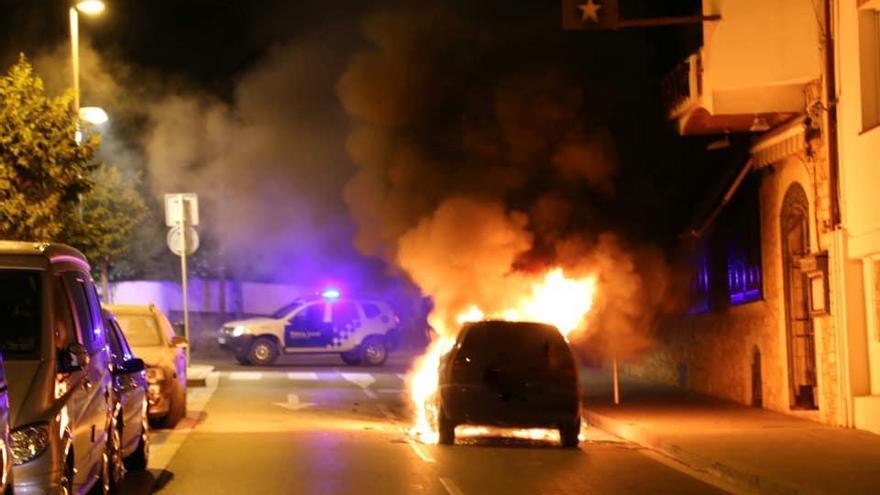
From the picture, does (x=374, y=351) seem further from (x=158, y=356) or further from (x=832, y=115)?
(x=832, y=115)

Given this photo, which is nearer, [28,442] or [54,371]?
[28,442]

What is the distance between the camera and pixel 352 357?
1267 inches

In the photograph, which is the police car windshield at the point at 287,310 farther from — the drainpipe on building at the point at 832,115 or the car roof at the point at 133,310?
the drainpipe on building at the point at 832,115

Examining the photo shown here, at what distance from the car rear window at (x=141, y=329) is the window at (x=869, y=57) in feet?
31.1

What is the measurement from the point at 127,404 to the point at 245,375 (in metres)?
16.4

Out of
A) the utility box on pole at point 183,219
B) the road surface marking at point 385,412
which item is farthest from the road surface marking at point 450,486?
the utility box on pole at point 183,219

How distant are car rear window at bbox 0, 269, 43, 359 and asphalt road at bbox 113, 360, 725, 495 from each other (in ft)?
10.1

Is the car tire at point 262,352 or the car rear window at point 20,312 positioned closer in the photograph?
the car rear window at point 20,312

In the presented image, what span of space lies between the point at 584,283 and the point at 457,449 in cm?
724

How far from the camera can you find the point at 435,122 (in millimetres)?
22938

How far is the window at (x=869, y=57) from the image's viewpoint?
15.2 m

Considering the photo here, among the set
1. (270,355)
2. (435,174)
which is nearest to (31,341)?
(435,174)

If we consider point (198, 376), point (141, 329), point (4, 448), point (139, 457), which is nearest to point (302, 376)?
point (198, 376)

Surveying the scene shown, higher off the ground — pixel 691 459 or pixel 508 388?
pixel 508 388
